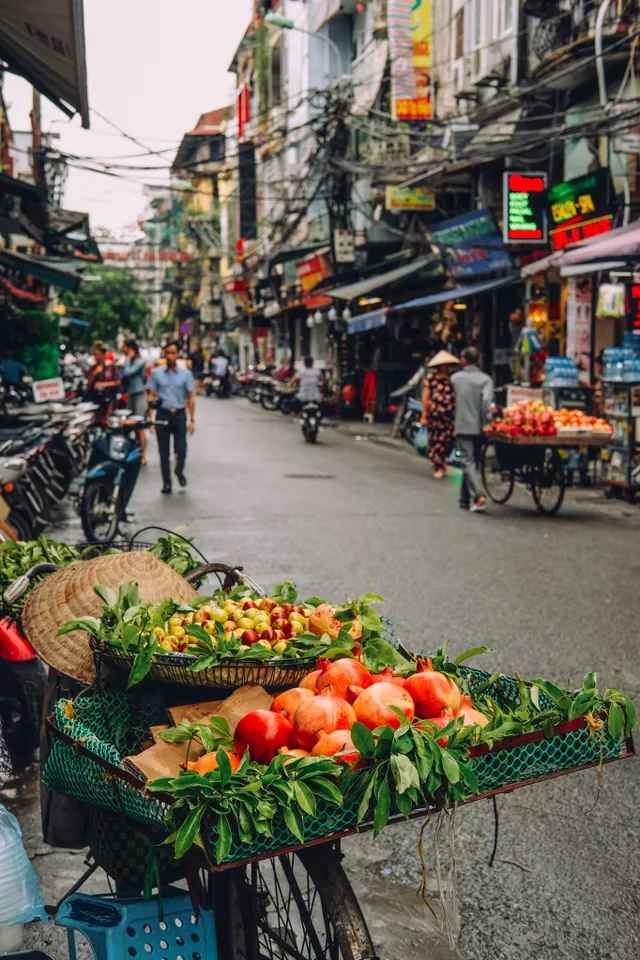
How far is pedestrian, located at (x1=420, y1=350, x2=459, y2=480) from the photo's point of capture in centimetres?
1664

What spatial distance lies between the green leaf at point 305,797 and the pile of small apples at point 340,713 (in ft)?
0.46

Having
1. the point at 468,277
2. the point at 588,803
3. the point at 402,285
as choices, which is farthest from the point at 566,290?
the point at 588,803

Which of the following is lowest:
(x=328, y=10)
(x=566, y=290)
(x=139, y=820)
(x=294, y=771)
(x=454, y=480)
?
(x=454, y=480)

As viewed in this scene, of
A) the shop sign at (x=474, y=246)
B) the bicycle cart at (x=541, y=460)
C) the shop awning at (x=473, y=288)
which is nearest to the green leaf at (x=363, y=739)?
the bicycle cart at (x=541, y=460)

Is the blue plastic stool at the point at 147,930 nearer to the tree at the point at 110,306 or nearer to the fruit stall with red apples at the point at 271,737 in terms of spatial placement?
the fruit stall with red apples at the point at 271,737

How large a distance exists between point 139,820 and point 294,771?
0.44 m

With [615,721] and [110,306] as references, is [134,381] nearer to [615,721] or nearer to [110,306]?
[615,721]

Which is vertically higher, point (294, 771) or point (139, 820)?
point (294, 771)

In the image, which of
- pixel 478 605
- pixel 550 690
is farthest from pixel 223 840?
pixel 478 605

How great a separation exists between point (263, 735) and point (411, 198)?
76.2 feet

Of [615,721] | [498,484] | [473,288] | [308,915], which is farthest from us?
[473,288]

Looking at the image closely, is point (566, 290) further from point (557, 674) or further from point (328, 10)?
point (328, 10)

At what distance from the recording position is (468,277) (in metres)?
22.0

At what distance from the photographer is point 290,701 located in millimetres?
2686
